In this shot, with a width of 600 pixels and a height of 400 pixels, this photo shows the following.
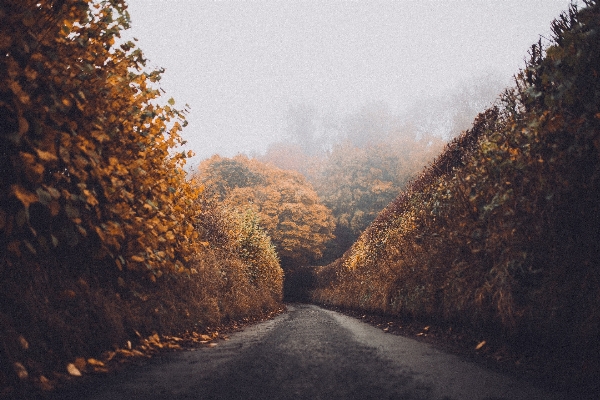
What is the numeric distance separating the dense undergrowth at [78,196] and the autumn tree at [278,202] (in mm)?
25523

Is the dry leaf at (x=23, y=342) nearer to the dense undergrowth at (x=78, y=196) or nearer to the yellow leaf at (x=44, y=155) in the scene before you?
the dense undergrowth at (x=78, y=196)

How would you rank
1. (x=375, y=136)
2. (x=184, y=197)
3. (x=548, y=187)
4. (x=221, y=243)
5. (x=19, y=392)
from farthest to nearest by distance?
(x=375, y=136), (x=221, y=243), (x=184, y=197), (x=548, y=187), (x=19, y=392)

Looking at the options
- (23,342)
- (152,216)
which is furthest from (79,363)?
(152,216)

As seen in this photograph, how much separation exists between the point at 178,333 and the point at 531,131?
15.9ft

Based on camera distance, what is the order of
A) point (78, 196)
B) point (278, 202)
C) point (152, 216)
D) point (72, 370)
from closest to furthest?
point (72, 370), point (78, 196), point (152, 216), point (278, 202)

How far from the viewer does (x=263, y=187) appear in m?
32.8

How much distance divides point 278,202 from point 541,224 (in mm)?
29108

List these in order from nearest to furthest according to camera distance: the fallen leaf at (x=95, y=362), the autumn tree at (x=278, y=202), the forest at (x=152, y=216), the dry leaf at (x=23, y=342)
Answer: the dry leaf at (x=23, y=342) < the forest at (x=152, y=216) < the fallen leaf at (x=95, y=362) < the autumn tree at (x=278, y=202)

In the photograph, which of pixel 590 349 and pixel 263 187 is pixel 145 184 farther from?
pixel 263 187

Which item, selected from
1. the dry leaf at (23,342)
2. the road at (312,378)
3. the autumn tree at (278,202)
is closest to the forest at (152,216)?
the dry leaf at (23,342)

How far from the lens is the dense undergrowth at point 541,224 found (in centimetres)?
280

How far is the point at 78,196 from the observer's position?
9.77 feet

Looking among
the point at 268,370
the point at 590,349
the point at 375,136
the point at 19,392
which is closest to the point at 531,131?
the point at 590,349

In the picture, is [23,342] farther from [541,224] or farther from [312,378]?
[541,224]
